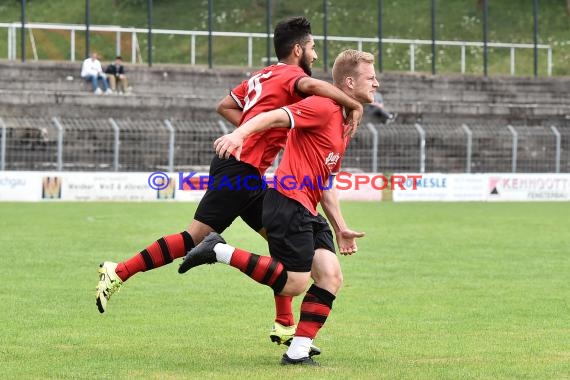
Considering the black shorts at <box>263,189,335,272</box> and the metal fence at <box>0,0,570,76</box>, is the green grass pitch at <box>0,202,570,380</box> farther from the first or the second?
the metal fence at <box>0,0,570,76</box>

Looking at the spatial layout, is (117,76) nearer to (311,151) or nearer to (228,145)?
(311,151)

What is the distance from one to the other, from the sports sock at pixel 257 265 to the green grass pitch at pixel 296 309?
1.80 ft

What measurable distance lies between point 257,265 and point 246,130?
98 cm

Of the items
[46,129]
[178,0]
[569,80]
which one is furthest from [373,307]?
[178,0]

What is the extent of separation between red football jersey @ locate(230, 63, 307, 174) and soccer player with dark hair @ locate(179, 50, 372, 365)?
1.60ft

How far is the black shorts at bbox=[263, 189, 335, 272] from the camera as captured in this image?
8211 millimetres

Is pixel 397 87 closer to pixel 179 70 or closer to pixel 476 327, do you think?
pixel 179 70

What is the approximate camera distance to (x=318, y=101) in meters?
8.27

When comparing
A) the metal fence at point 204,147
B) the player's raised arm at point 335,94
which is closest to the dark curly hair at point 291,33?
the player's raised arm at point 335,94

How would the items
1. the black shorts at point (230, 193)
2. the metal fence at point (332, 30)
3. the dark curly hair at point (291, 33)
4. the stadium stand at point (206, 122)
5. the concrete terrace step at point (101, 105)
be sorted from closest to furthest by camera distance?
the dark curly hair at point (291, 33)
the black shorts at point (230, 193)
the stadium stand at point (206, 122)
the concrete terrace step at point (101, 105)
the metal fence at point (332, 30)

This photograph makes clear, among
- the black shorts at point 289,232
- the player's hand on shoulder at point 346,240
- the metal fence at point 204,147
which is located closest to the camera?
the black shorts at point 289,232

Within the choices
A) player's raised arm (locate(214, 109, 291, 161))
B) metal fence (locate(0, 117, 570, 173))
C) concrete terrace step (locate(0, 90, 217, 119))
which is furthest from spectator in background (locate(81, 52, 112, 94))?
player's raised arm (locate(214, 109, 291, 161))

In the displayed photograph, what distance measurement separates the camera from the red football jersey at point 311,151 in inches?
324

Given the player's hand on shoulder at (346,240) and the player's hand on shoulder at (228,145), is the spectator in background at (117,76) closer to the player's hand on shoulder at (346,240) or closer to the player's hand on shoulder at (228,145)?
the player's hand on shoulder at (346,240)
